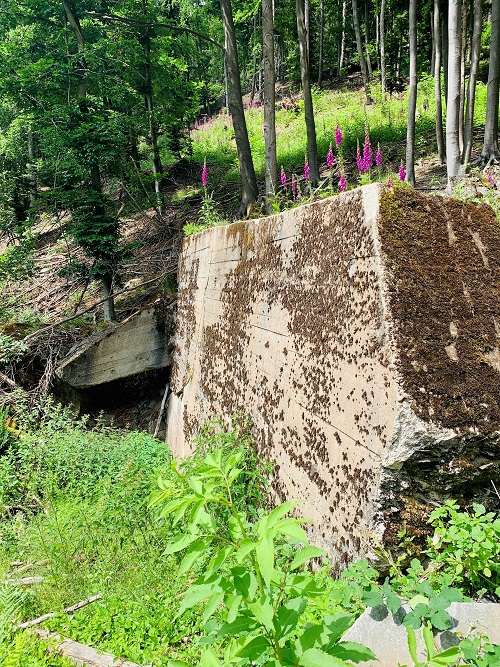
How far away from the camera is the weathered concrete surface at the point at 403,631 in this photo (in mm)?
1308

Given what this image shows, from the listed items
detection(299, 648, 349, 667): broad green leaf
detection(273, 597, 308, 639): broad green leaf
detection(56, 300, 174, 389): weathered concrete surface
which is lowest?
detection(56, 300, 174, 389): weathered concrete surface

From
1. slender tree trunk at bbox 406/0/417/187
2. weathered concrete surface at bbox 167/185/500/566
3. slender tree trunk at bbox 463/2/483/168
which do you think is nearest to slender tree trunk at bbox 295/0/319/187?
slender tree trunk at bbox 406/0/417/187

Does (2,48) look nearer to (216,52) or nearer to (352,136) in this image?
(352,136)

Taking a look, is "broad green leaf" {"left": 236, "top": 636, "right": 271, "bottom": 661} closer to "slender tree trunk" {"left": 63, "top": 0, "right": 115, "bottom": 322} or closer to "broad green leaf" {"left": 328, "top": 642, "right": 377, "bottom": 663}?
"broad green leaf" {"left": 328, "top": 642, "right": 377, "bottom": 663}

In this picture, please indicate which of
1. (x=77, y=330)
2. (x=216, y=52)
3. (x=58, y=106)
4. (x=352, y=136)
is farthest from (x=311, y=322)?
(x=216, y=52)

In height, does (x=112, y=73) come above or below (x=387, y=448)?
above

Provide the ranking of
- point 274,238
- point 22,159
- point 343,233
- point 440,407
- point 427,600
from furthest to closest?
point 22,159 < point 274,238 < point 343,233 < point 440,407 < point 427,600

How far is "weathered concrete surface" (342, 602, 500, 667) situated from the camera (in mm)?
1308

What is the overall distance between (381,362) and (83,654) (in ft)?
7.86

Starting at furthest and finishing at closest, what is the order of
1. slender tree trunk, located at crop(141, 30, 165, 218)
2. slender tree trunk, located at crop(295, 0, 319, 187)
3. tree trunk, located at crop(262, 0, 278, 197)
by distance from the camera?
slender tree trunk, located at crop(141, 30, 165, 218), slender tree trunk, located at crop(295, 0, 319, 187), tree trunk, located at crop(262, 0, 278, 197)

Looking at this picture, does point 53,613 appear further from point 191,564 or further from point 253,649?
point 253,649

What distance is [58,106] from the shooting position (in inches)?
301

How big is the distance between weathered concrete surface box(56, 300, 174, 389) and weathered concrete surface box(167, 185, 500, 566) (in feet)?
15.4

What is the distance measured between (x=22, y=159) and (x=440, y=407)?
16.7 m
